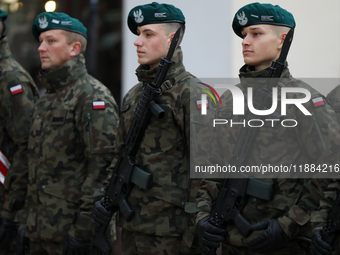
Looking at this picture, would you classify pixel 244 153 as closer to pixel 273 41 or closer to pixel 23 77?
pixel 273 41

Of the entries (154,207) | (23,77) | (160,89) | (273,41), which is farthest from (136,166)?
(23,77)

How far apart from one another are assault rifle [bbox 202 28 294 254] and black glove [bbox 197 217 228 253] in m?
0.03

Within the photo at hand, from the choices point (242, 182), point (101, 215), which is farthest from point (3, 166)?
point (242, 182)

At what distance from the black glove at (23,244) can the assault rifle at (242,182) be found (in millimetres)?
1535

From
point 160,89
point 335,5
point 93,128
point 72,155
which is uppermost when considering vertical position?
point 335,5

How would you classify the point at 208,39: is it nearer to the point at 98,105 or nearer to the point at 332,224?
the point at 98,105

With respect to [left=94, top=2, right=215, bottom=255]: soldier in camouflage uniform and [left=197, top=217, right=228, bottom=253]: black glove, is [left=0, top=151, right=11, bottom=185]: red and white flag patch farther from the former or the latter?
[left=197, top=217, right=228, bottom=253]: black glove

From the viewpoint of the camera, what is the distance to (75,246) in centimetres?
308

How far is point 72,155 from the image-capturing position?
323cm

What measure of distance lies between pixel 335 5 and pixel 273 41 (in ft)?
4.07

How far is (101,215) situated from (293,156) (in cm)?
115

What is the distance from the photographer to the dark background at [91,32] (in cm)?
503

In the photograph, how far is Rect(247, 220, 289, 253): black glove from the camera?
232 centimetres

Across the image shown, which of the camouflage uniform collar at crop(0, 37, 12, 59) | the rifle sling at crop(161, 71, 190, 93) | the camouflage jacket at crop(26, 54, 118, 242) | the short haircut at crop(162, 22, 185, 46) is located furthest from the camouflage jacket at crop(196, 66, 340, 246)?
the camouflage uniform collar at crop(0, 37, 12, 59)
